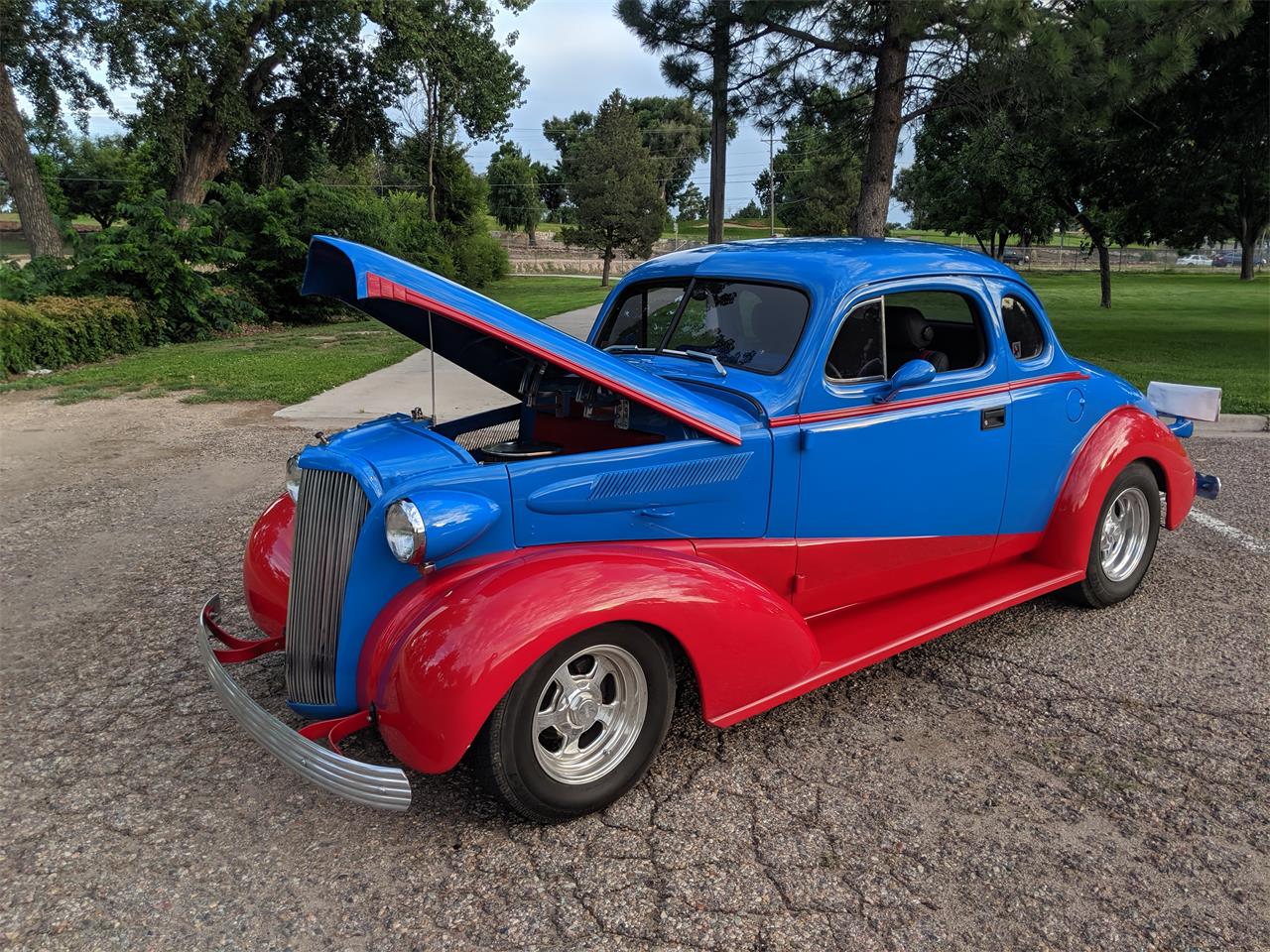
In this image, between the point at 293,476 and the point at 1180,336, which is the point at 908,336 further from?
the point at 1180,336

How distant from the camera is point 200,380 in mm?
12016

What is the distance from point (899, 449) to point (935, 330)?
101cm

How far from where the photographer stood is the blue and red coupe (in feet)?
8.93

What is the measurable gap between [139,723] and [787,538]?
269cm

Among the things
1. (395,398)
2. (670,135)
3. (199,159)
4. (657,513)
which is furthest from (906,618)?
(670,135)

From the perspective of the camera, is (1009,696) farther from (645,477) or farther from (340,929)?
(340,929)

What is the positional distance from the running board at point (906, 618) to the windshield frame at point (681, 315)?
3.59ft

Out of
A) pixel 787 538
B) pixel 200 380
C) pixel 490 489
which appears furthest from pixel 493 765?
pixel 200 380

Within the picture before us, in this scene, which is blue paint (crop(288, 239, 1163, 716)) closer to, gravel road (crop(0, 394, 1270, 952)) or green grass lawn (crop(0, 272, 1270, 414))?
gravel road (crop(0, 394, 1270, 952))

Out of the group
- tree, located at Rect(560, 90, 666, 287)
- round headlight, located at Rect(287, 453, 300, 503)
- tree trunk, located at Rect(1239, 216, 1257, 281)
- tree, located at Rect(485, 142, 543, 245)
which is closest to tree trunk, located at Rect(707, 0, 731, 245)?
round headlight, located at Rect(287, 453, 300, 503)

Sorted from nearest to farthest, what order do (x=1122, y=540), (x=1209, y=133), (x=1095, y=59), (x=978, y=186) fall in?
(x=1122, y=540) → (x=1095, y=59) → (x=1209, y=133) → (x=978, y=186)

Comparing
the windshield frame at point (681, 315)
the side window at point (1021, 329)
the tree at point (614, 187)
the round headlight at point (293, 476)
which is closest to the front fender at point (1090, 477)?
the side window at point (1021, 329)

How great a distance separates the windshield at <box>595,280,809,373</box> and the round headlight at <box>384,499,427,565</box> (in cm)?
158

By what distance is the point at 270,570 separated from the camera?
3.58m
